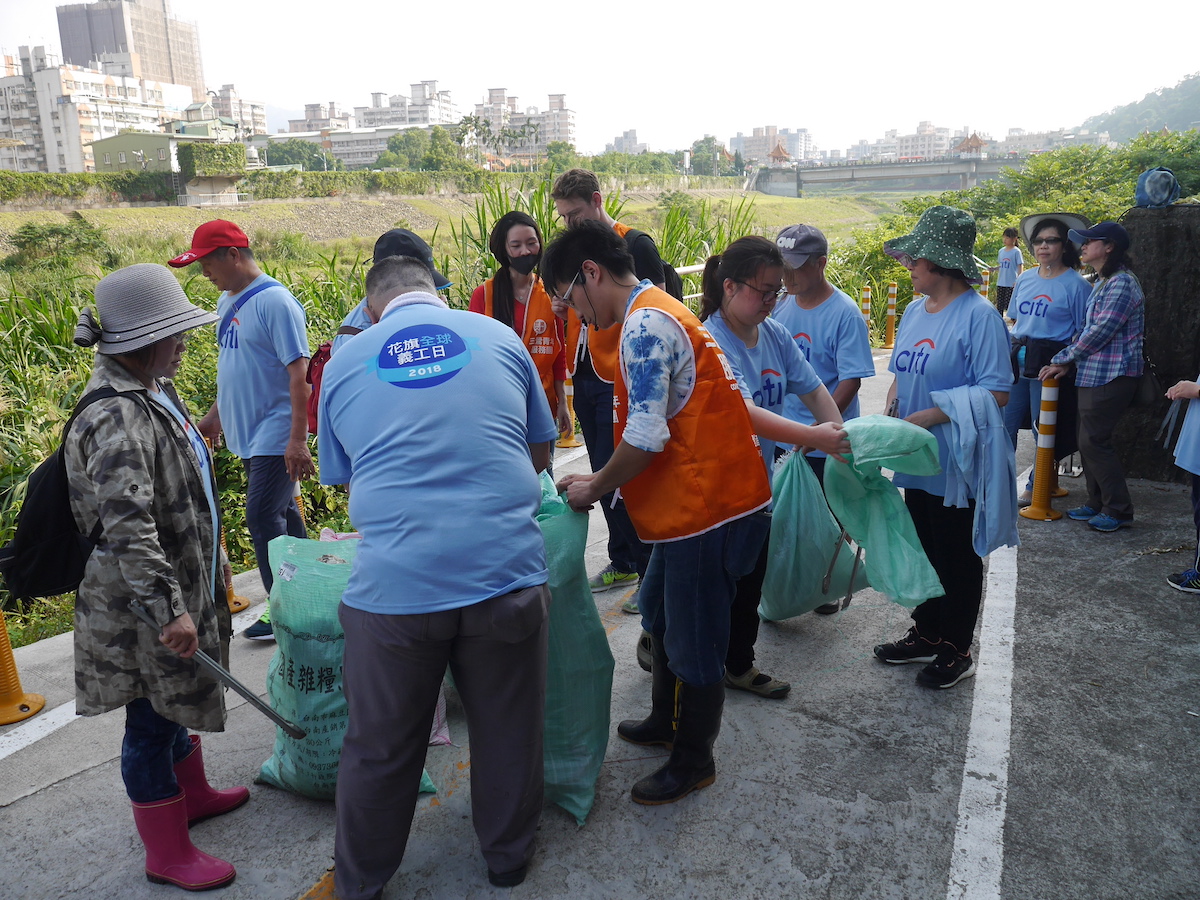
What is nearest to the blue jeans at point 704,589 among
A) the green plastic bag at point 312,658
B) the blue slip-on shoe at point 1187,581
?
the green plastic bag at point 312,658

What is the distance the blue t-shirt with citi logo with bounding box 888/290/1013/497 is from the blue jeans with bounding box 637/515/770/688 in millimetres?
1010

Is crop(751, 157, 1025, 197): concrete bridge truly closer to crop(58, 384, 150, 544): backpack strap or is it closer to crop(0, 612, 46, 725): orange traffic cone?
crop(0, 612, 46, 725): orange traffic cone

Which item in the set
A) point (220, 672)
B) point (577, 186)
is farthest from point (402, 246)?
point (220, 672)

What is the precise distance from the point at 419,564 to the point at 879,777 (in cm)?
169

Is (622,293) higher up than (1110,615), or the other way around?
(622,293)

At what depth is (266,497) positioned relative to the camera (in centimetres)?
376

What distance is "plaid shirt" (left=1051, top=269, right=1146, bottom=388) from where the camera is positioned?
4883 millimetres

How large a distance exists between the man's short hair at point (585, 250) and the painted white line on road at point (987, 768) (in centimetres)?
189

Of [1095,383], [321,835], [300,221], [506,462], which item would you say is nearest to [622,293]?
[506,462]

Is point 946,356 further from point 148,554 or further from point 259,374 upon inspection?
point 259,374

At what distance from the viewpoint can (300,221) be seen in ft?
192

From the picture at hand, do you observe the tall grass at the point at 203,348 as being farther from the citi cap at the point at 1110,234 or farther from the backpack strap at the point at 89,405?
the citi cap at the point at 1110,234

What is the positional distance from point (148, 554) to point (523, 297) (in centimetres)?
250

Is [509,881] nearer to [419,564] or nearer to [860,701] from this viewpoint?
[419,564]
